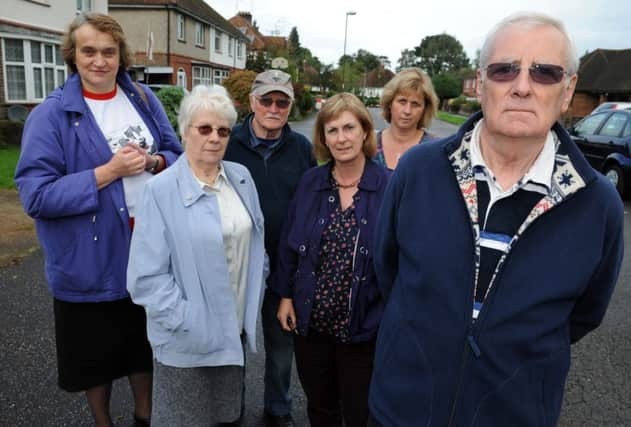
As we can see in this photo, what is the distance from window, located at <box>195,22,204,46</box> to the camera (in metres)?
30.9

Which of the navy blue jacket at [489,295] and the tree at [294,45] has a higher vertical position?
the tree at [294,45]

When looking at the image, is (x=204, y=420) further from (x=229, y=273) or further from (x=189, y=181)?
(x=189, y=181)

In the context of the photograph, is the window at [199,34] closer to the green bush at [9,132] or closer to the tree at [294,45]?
the tree at [294,45]

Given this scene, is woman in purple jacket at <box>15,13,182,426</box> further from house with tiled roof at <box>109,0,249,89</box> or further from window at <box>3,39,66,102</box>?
house with tiled roof at <box>109,0,249,89</box>

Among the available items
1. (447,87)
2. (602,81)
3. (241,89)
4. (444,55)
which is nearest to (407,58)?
(444,55)

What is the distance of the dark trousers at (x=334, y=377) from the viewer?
2.57 metres

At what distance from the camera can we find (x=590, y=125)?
37.4 ft

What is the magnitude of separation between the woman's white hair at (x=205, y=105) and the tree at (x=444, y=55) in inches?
4438

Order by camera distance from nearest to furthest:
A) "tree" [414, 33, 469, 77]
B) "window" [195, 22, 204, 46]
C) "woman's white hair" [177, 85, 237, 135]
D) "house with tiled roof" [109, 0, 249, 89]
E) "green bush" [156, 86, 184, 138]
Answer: "woman's white hair" [177, 85, 237, 135], "green bush" [156, 86, 184, 138], "house with tiled roof" [109, 0, 249, 89], "window" [195, 22, 204, 46], "tree" [414, 33, 469, 77]

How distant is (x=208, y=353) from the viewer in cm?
237

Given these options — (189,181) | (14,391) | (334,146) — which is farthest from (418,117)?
(14,391)

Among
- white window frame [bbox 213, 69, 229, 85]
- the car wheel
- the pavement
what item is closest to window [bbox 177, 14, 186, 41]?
white window frame [bbox 213, 69, 229, 85]

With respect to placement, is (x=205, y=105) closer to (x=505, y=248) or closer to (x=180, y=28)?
(x=505, y=248)

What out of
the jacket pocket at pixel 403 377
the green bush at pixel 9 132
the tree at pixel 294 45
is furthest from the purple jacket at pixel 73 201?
the tree at pixel 294 45
